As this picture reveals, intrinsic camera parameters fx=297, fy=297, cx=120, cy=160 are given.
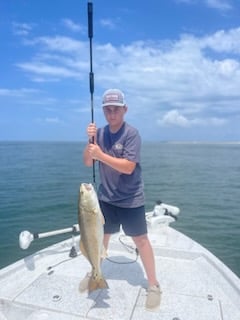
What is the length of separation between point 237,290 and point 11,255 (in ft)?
21.0

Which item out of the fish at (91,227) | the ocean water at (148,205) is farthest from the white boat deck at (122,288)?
the ocean water at (148,205)

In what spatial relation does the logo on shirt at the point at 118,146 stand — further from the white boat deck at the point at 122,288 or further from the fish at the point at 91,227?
the white boat deck at the point at 122,288

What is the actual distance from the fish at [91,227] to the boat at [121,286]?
447 mm

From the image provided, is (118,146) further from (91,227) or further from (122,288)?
(122,288)

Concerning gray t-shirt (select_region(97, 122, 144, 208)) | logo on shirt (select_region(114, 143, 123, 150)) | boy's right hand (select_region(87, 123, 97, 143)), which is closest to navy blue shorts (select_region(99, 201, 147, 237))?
gray t-shirt (select_region(97, 122, 144, 208))

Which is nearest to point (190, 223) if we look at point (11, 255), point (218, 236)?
point (218, 236)

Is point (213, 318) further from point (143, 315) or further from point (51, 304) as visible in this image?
point (51, 304)

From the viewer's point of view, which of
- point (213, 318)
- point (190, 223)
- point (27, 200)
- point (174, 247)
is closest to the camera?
point (213, 318)

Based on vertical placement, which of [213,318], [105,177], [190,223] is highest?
[105,177]

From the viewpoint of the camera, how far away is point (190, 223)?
11477 mm

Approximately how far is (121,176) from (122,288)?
4.82 ft

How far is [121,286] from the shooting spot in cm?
383

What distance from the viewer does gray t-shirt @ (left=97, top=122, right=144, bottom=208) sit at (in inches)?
133

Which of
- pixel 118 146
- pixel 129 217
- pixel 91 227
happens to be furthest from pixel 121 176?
pixel 91 227
